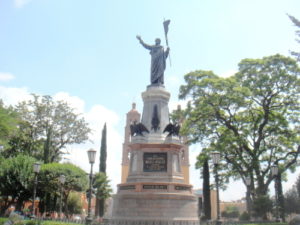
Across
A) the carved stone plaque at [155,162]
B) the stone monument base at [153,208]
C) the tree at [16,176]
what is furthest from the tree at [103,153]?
the stone monument base at [153,208]

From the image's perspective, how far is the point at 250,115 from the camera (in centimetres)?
2709

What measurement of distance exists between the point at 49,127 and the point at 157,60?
20516 millimetres

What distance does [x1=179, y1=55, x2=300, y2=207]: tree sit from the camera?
25203mm

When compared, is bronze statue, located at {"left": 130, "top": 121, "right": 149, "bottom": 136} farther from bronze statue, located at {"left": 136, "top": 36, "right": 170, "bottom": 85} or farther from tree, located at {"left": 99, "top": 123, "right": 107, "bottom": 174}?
tree, located at {"left": 99, "top": 123, "right": 107, "bottom": 174}

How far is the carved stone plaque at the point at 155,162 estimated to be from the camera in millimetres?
19641

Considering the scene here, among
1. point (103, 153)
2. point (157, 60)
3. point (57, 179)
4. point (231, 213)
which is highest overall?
point (157, 60)

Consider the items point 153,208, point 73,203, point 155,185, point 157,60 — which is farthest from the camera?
point 73,203

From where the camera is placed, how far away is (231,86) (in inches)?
995

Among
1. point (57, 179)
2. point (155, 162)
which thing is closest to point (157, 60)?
point (155, 162)

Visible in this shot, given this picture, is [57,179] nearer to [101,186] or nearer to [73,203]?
[101,186]

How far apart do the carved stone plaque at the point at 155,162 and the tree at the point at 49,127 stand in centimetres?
2100

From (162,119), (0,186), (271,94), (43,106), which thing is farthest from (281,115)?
(43,106)

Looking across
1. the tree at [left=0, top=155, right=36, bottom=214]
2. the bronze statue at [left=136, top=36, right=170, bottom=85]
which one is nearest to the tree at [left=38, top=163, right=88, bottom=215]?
the tree at [left=0, top=155, right=36, bottom=214]

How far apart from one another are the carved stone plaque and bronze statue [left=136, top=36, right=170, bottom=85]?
242 inches
